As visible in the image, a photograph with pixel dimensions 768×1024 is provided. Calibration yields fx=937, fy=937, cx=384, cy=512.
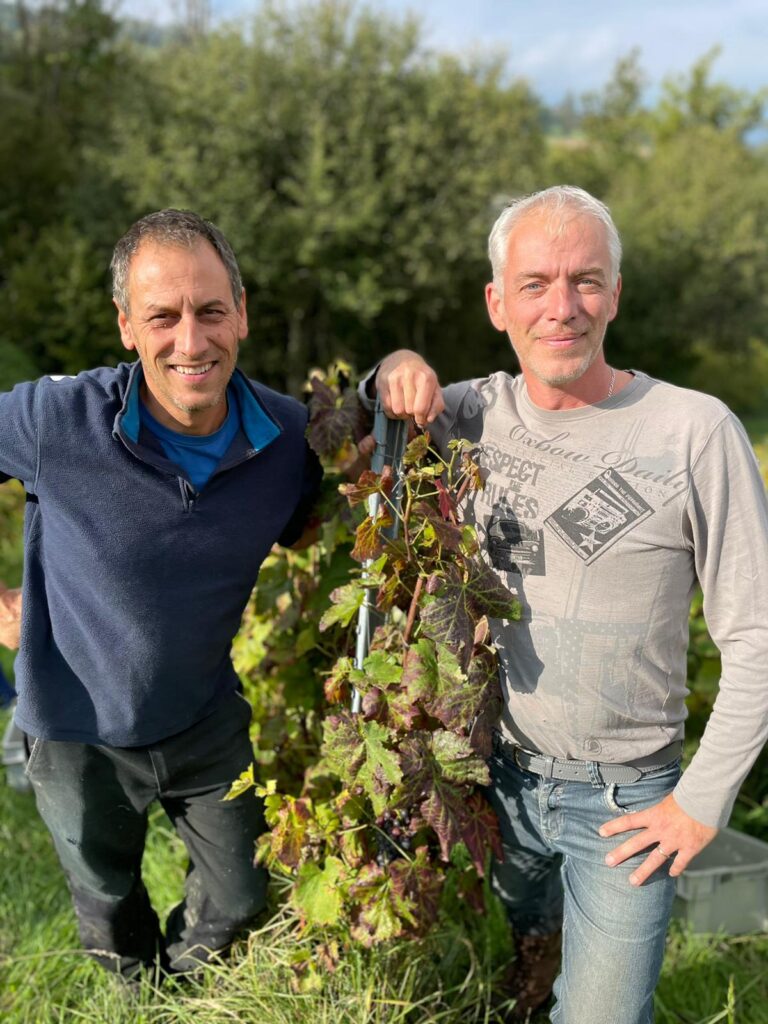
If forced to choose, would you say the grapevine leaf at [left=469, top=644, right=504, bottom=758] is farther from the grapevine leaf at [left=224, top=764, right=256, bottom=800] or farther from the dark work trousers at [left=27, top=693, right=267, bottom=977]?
the dark work trousers at [left=27, top=693, right=267, bottom=977]

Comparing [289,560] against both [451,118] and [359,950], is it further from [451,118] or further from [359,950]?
[451,118]

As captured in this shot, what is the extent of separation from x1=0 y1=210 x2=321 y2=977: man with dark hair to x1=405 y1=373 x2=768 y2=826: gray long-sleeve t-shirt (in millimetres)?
622

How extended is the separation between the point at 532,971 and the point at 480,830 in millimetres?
601

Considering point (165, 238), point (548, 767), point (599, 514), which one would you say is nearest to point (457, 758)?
point (548, 767)

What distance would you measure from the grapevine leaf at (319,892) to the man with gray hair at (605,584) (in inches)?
20.9

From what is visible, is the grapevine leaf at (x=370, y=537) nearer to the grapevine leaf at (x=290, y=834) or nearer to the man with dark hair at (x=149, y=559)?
the man with dark hair at (x=149, y=559)

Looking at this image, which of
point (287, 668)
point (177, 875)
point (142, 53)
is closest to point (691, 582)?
point (287, 668)

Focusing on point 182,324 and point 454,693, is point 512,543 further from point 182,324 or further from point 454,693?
point 182,324

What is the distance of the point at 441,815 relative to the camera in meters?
2.16

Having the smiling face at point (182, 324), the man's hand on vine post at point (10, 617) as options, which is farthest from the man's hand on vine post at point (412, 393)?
the man's hand on vine post at point (10, 617)

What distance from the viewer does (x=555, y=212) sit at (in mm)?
2029

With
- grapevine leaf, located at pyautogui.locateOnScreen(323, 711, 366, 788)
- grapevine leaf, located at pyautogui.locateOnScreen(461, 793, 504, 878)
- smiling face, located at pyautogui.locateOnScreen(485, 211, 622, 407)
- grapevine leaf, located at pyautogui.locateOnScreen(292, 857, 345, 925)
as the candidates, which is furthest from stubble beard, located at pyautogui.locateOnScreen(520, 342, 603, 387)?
grapevine leaf, located at pyautogui.locateOnScreen(292, 857, 345, 925)

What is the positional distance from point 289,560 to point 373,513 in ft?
2.66

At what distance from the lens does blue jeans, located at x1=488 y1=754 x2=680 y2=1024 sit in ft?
6.68
